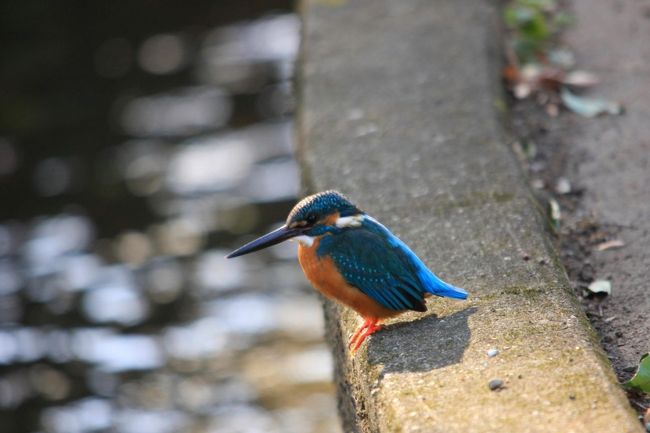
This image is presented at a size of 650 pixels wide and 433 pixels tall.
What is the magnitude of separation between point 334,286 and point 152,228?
3371 mm

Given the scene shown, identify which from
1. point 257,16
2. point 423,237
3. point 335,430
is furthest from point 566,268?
point 257,16

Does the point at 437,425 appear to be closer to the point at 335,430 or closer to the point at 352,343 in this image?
the point at 352,343

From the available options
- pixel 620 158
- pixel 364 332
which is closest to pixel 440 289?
pixel 364 332

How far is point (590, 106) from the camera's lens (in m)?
4.90

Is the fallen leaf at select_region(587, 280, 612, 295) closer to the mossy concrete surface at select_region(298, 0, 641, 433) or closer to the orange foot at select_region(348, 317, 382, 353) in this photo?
the mossy concrete surface at select_region(298, 0, 641, 433)

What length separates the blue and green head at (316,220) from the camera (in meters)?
3.20

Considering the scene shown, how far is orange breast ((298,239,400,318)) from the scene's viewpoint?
311 cm

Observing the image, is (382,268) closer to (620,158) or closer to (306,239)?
(306,239)

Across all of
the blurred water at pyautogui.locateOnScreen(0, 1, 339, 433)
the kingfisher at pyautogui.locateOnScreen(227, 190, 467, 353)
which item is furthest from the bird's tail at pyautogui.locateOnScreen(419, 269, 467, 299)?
the blurred water at pyautogui.locateOnScreen(0, 1, 339, 433)

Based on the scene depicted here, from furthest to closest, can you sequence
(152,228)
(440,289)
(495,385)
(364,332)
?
(152,228)
(364,332)
(440,289)
(495,385)

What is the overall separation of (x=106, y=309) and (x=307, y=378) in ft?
4.39

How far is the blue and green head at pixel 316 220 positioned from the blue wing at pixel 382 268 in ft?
0.11

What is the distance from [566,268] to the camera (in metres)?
3.68

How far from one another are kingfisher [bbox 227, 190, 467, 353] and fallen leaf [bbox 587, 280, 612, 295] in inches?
25.1
